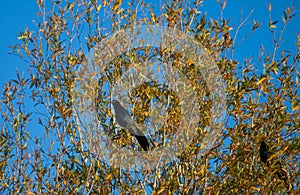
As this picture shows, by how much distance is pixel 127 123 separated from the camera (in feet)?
26.1

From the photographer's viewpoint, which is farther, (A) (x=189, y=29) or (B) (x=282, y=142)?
(A) (x=189, y=29)

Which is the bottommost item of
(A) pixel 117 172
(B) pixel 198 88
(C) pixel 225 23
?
(A) pixel 117 172

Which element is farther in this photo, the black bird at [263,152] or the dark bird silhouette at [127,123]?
the dark bird silhouette at [127,123]

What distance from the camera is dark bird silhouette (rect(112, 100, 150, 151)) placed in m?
7.95

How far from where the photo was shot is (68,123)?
7949 mm

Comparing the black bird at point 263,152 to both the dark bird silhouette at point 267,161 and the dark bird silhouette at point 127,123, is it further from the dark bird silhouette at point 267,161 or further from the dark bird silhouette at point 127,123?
the dark bird silhouette at point 127,123

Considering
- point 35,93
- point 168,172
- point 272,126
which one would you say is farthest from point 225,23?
point 35,93

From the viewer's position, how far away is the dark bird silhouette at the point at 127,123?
795 centimetres

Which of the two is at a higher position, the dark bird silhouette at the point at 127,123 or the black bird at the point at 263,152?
the dark bird silhouette at the point at 127,123

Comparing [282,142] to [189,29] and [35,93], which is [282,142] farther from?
[35,93]

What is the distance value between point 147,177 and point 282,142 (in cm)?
173

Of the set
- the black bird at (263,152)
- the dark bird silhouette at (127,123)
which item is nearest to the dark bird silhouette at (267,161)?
the black bird at (263,152)

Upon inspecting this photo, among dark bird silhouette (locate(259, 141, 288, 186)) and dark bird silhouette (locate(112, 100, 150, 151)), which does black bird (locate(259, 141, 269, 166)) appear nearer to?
dark bird silhouette (locate(259, 141, 288, 186))

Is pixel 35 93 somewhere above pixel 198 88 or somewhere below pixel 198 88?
above
